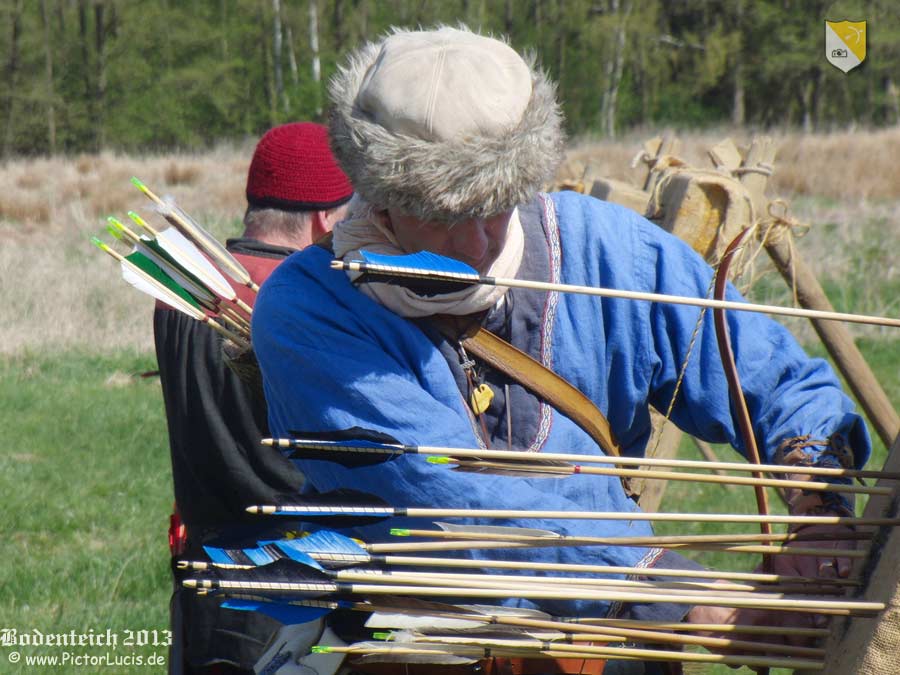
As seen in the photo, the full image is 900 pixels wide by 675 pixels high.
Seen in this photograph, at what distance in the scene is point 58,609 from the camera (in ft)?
15.4

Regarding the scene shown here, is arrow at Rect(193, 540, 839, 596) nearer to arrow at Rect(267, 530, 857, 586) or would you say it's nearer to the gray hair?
arrow at Rect(267, 530, 857, 586)

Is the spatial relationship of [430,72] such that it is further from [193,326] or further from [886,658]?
[193,326]

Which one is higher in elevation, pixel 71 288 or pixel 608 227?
pixel 608 227

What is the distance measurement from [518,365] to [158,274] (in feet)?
2.88

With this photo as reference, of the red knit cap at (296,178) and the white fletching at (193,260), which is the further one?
the red knit cap at (296,178)

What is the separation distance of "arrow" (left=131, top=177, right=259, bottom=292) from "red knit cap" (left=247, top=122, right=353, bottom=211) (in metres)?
0.63

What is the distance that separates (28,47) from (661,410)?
1381 inches

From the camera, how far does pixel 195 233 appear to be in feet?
8.56

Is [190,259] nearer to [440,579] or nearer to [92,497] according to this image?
[440,579]

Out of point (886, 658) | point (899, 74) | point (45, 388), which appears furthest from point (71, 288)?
point (899, 74)

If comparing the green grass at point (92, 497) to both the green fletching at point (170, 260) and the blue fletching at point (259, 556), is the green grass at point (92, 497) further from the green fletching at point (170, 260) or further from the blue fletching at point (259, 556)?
the green fletching at point (170, 260)

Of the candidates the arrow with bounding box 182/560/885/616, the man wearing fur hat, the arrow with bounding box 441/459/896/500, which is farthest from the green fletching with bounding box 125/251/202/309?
the arrow with bounding box 182/560/885/616

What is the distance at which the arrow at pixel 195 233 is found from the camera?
2.55 metres

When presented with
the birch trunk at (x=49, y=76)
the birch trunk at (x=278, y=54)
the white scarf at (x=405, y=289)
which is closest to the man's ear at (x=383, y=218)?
the white scarf at (x=405, y=289)
